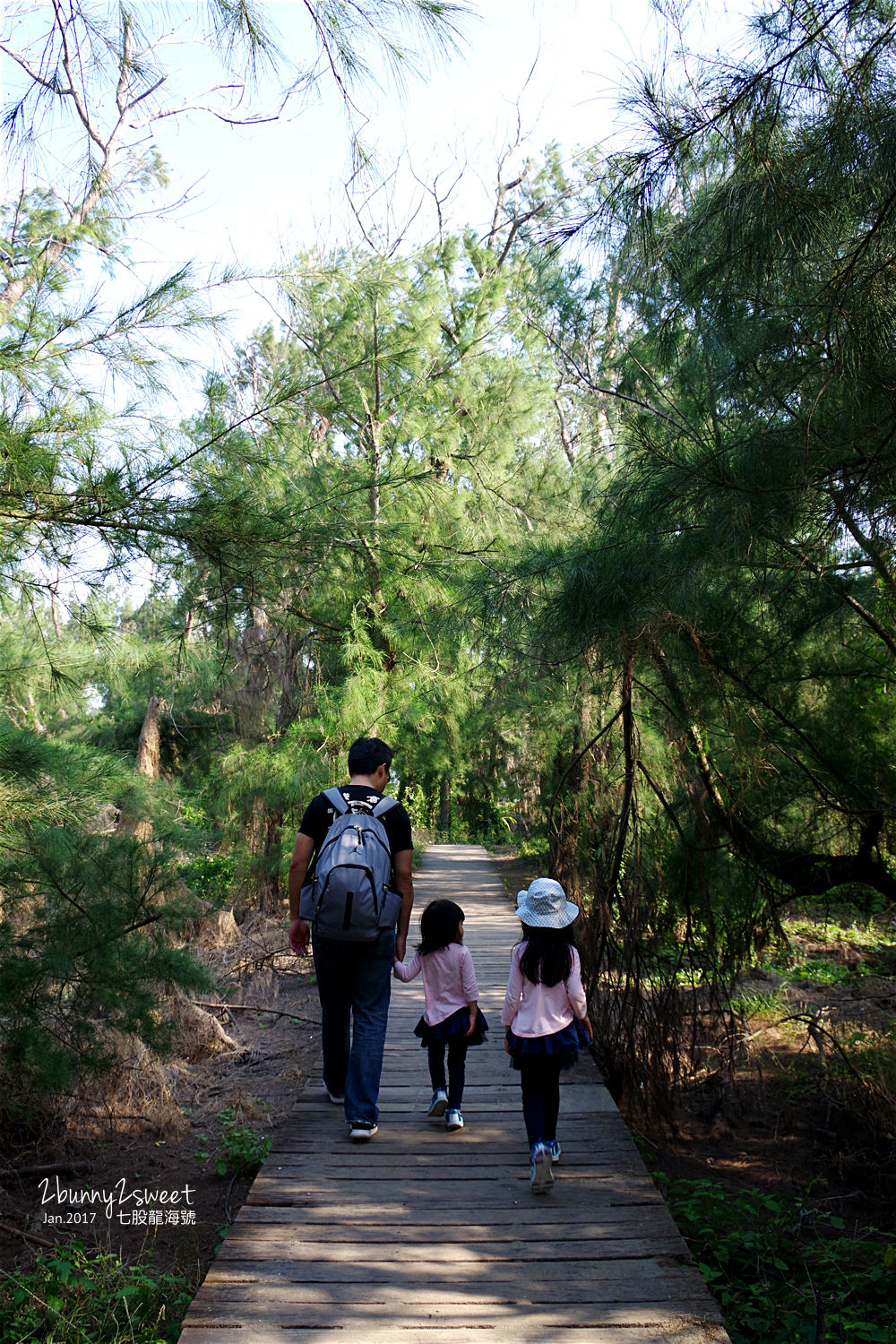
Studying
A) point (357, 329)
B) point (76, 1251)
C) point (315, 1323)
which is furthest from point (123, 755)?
point (357, 329)

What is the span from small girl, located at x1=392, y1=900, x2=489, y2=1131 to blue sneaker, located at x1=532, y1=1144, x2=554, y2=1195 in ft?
1.87

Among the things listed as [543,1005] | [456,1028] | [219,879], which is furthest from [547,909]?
[219,879]

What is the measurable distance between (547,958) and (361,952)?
0.70m

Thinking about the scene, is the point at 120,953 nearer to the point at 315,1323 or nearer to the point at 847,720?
the point at 315,1323

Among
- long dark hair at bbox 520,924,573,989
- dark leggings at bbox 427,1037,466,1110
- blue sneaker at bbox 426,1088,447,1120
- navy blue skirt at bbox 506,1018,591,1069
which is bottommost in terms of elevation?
blue sneaker at bbox 426,1088,447,1120

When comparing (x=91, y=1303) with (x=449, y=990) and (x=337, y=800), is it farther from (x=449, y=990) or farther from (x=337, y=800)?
(x=337, y=800)

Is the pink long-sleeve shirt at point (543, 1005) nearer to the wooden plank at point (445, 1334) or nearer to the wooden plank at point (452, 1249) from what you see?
the wooden plank at point (452, 1249)

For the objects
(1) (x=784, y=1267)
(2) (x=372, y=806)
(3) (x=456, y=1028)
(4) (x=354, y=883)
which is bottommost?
(1) (x=784, y=1267)

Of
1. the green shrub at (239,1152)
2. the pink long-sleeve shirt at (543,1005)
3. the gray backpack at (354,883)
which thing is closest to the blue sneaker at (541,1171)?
the pink long-sleeve shirt at (543,1005)

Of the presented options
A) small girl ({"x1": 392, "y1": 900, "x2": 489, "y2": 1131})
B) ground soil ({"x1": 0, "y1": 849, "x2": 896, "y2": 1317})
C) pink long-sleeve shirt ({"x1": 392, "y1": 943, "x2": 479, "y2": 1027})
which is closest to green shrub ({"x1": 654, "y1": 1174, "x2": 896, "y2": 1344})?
ground soil ({"x1": 0, "y1": 849, "x2": 896, "y2": 1317})

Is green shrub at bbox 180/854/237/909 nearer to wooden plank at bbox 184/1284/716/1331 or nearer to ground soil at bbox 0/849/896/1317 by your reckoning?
ground soil at bbox 0/849/896/1317

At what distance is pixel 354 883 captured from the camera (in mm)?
3191

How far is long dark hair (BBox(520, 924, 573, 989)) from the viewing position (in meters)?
3.21

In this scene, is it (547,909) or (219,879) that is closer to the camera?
(547,909)
